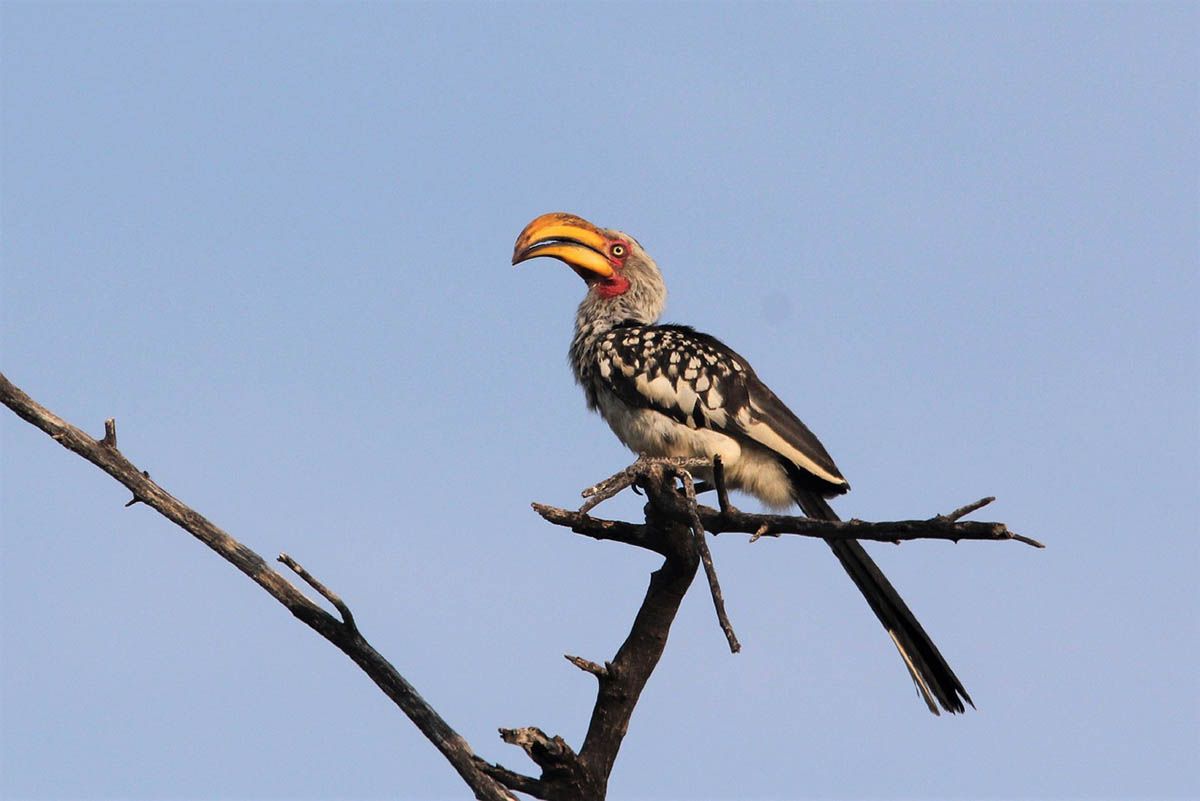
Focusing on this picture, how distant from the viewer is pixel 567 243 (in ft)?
21.6

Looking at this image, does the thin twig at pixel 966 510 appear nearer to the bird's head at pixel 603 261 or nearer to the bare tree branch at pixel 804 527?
the bare tree branch at pixel 804 527

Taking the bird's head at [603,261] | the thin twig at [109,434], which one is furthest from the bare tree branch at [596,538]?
the bird's head at [603,261]

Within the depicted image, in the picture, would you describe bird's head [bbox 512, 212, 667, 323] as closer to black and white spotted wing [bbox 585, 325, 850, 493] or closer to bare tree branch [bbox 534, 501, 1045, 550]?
black and white spotted wing [bbox 585, 325, 850, 493]

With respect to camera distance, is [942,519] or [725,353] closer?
[942,519]

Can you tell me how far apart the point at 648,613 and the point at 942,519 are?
1.69 metres

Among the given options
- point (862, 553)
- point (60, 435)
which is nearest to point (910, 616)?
point (862, 553)

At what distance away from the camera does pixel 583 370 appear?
20.3 feet

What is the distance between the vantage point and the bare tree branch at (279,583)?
441 centimetres

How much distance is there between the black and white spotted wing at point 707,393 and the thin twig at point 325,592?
1.76 m

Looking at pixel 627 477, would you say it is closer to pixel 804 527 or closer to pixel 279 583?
pixel 804 527

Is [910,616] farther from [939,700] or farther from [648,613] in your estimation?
[648,613]

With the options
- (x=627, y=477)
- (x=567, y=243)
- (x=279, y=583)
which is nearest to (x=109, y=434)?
(x=279, y=583)

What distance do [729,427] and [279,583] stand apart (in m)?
2.03

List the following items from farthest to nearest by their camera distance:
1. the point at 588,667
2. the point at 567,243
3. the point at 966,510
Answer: the point at 567,243, the point at 588,667, the point at 966,510
